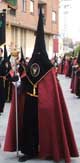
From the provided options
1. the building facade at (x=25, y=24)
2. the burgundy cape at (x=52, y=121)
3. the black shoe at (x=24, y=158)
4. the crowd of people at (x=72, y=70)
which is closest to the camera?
the burgundy cape at (x=52, y=121)

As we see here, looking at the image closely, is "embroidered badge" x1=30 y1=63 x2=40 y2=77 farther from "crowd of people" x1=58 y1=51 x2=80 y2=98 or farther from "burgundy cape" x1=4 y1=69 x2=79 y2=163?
"crowd of people" x1=58 y1=51 x2=80 y2=98

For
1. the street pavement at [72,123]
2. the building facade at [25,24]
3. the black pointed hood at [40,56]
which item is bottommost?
Answer: the street pavement at [72,123]

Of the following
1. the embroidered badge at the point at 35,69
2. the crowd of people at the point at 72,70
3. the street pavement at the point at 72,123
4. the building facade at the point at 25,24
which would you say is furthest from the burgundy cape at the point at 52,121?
the building facade at the point at 25,24

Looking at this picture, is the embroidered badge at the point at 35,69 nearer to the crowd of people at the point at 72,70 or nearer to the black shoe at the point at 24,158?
the black shoe at the point at 24,158

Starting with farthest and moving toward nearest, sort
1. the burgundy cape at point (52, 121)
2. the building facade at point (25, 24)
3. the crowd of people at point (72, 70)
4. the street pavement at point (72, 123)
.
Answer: the building facade at point (25, 24) → the crowd of people at point (72, 70) → the street pavement at point (72, 123) → the burgundy cape at point (52, 121)

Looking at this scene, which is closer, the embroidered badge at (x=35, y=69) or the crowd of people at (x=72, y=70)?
the embroidered badge at (x=35, y=69)

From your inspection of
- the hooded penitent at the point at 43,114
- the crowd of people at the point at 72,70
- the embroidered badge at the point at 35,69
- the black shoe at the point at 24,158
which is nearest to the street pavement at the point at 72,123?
the black shoe at the point at 24,158

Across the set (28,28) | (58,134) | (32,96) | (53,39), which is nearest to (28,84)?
(32,96)

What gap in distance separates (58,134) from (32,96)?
0.73 m

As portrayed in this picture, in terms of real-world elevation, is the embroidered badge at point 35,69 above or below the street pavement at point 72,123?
above

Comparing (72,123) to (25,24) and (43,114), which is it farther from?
(25,24)

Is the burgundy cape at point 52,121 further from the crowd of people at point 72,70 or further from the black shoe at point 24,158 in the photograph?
the crowd of people at point 72,70

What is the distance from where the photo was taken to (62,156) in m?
8.91

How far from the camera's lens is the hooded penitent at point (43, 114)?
8.75 metres
